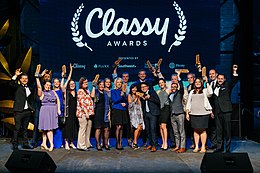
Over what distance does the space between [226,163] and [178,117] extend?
2.36m

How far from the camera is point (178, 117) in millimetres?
6102

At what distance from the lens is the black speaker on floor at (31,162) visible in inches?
148

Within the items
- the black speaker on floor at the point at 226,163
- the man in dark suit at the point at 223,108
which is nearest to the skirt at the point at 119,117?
the man in dark suit at the point at 223,108

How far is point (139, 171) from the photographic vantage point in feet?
15.3

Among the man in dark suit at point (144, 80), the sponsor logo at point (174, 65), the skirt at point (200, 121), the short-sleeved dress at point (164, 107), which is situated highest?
the sponsor logo at point (174, 65)

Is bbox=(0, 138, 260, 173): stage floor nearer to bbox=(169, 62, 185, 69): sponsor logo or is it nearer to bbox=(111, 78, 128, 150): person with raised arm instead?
bbox=(111, 78, 128, 150): person with raised arm

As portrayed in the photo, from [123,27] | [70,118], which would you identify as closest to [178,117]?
[70,118]

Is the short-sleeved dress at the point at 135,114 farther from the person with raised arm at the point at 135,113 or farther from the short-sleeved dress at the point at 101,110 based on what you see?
the short-sleeved dress at the point at 101,110

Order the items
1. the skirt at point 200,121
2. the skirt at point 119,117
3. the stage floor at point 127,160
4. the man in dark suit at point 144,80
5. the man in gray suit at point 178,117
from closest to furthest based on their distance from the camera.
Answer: the stage floor at point 127,160
the skirt at point 200,121
the man in gray suit at point 178,117
the skirt at point 119,117
the man in dark suit at point 144,80

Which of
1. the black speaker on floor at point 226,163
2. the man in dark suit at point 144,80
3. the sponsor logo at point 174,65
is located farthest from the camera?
the sponsor logo at point 174,65

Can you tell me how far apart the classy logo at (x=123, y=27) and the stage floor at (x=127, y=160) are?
8.60 ft

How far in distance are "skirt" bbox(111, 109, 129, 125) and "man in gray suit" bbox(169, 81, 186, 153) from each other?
0.88m

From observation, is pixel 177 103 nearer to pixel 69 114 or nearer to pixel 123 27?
pixel 69 114

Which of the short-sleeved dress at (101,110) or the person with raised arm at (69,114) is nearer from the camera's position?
the short-sleeved dress at (101,110)
